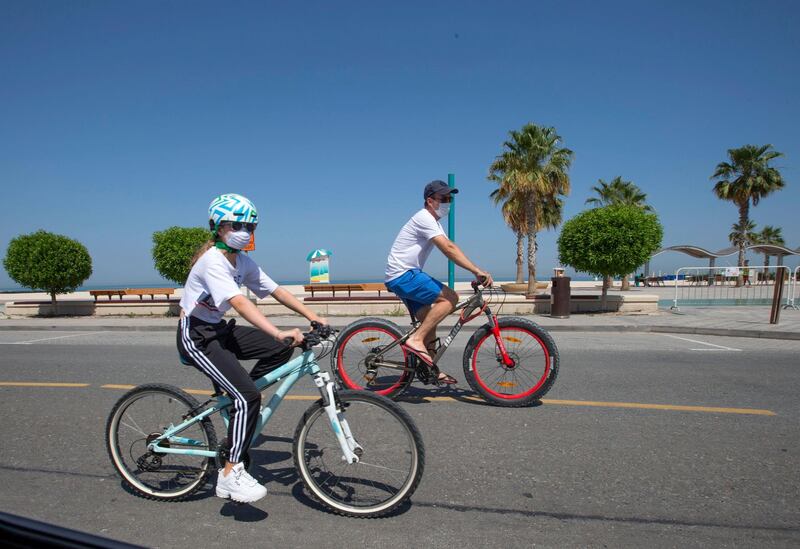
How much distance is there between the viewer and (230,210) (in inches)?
117

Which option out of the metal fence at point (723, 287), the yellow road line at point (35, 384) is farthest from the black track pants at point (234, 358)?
the metal fence at point (723, 287)

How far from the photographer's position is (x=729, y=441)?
13.2 ft

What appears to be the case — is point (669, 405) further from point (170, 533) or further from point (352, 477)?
point (170, 533)

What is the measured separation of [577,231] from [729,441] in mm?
12334

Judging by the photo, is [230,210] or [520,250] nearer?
[230,210]

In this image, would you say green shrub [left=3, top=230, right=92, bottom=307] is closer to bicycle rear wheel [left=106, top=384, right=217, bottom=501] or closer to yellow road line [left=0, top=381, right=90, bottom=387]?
yellow road line [left=0, top=381, right=90, bottom=387]

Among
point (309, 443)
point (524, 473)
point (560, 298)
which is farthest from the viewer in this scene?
point (560, 298)

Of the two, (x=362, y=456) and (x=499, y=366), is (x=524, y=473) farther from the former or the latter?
(x=499, y=366)

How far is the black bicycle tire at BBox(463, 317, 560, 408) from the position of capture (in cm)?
484

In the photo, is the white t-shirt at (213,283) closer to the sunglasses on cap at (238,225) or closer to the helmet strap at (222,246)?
the helmet strap at (222,246)

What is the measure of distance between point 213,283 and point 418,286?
7.99 ft

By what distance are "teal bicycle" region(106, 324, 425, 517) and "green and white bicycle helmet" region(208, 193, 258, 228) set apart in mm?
804

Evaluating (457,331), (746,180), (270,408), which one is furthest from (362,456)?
(746,180)

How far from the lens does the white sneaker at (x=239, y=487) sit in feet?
9.37
